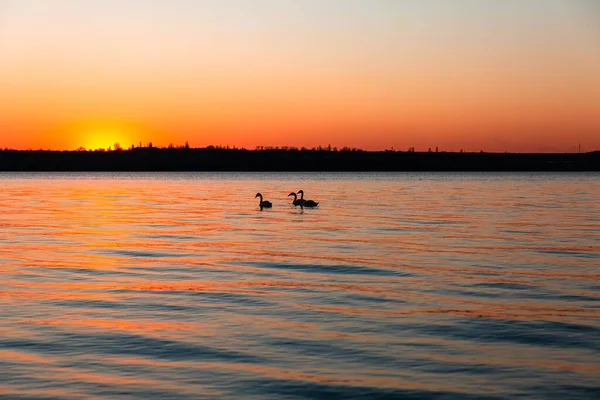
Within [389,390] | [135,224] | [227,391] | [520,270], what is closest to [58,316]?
[227,391]

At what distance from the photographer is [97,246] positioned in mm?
31391

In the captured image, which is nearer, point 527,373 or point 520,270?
point 527,373

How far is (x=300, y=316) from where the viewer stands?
17375mm

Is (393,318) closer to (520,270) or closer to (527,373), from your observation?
(527,373)

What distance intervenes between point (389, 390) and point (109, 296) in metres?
9.59

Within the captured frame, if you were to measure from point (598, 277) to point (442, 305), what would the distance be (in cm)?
677

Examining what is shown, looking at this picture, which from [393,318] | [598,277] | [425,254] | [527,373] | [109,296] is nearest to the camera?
[527,373]

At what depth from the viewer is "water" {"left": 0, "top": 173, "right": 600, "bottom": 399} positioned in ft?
41.6

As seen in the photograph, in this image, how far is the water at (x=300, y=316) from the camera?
12.7 metres

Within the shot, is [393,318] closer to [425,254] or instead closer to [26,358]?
[26,358]

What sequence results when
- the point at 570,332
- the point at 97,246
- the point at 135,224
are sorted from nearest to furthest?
the point at 570,332 → the point at 97,246 → the point at 135,224

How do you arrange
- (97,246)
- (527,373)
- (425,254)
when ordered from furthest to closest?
(97,246)
(425,254)
(527,373)

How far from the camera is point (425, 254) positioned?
28.3 meters

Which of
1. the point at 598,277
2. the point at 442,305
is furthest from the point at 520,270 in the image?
the point at 442,305
